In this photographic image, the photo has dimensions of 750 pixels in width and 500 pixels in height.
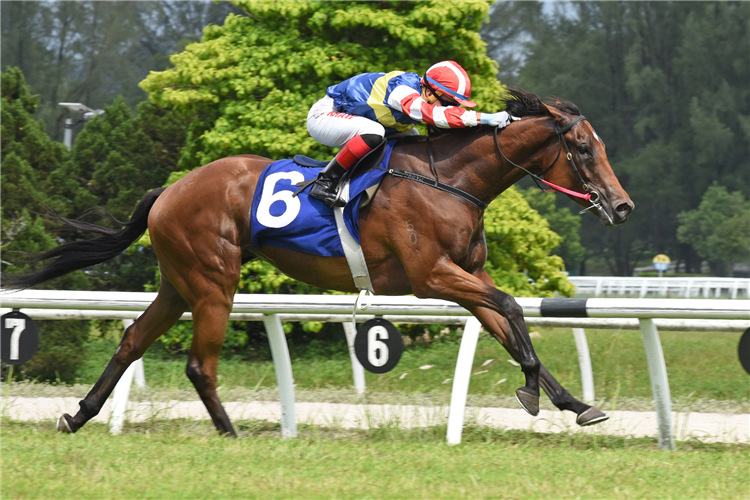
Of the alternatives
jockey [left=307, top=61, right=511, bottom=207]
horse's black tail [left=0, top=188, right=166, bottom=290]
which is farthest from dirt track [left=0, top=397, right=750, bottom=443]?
jockey [left=307, top=61, right=511, bottom=207]

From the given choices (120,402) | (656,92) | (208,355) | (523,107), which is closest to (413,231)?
(523,107)

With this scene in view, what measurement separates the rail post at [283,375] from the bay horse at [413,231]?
405mm

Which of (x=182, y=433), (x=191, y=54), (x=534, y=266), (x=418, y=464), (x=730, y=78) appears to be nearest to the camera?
(x=418, y=464)

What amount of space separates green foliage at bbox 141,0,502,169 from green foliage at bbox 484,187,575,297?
1117 millimetres

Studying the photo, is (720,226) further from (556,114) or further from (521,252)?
(556,114)

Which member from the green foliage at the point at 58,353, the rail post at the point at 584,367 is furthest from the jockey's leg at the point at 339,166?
the green foliage at the point at 58,353

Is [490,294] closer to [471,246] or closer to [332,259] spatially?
[471,246]

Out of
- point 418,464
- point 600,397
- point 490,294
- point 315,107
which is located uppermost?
point 315,107

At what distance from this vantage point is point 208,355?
444cm

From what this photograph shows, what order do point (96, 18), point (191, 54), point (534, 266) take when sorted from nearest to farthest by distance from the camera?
point (534, 266), point (191, 54), point (96, 18)

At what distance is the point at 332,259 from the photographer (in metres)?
4.25

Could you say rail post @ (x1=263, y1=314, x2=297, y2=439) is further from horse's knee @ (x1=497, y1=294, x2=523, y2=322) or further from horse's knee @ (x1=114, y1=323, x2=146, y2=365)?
horse's knee @ (x1=497, y1=294, x2=523, y2=322)

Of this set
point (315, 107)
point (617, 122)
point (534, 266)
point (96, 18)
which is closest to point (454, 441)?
point (315, 107)

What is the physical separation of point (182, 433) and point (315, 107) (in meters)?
1.97
